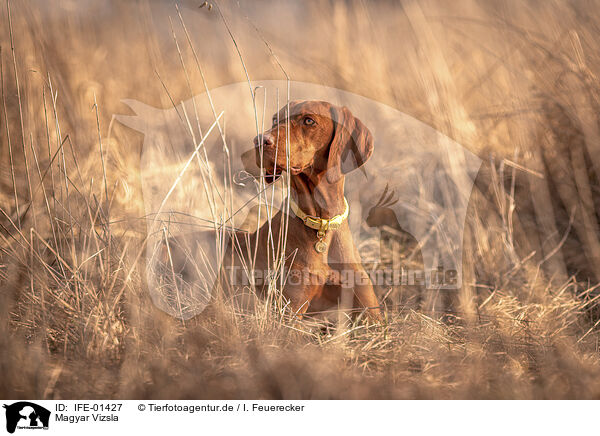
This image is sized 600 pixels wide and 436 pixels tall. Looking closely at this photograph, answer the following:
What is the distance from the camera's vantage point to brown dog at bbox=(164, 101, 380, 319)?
1517mm

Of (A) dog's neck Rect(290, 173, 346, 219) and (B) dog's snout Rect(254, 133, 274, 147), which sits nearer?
(B) dog's snout Rect(254, 133, 274, 147)

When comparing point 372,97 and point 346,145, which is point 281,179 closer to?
point 346,145

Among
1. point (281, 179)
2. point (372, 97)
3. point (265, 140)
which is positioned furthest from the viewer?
point (372, 97)

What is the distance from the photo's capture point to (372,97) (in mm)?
1773

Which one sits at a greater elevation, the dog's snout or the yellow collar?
the dog's snout

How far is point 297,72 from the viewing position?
1690 mm

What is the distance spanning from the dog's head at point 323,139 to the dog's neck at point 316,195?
28 millimetres
